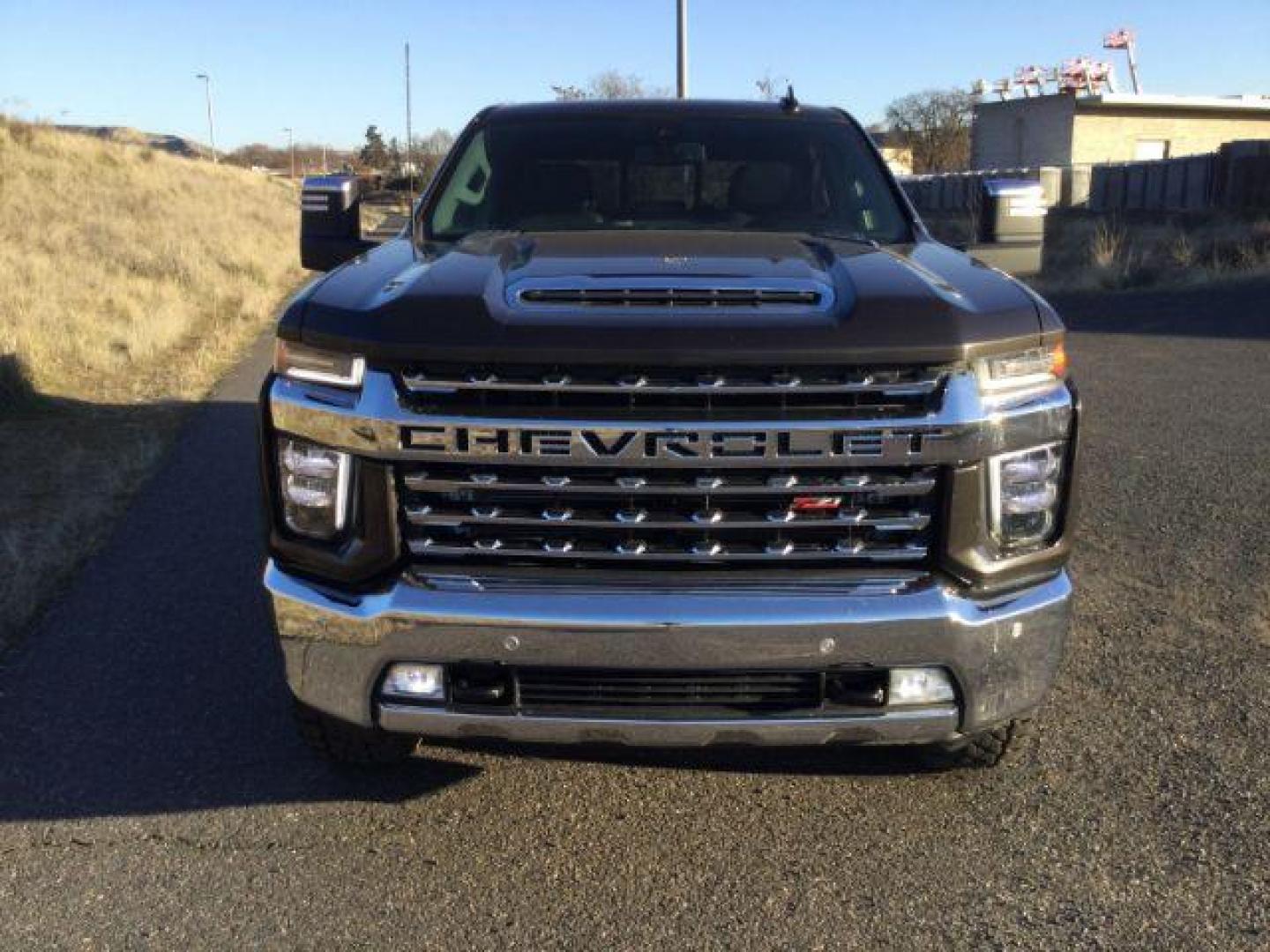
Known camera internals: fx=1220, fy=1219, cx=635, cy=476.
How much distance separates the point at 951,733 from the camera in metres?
2.99

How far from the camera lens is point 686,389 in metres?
2.79

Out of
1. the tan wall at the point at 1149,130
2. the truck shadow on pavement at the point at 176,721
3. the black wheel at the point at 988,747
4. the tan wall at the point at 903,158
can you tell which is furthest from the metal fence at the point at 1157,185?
the black wheel at the point at 988,747

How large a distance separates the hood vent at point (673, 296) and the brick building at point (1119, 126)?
183 ft

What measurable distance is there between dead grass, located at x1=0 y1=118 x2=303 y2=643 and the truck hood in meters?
2.65

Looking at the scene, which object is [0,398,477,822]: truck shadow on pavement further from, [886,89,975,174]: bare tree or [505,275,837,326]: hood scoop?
[886,89,975,174]: bare tree

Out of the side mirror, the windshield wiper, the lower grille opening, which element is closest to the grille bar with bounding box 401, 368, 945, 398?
the lower grille opening

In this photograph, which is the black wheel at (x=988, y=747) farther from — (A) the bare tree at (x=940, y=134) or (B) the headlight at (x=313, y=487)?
(A) the bare tree at (x=940, y=134)

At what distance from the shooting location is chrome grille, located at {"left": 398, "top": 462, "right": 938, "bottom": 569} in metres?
2.87

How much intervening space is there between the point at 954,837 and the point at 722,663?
912 mm

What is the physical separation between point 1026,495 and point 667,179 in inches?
84.2

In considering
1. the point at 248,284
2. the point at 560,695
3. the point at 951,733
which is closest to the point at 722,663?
the point at 560,695

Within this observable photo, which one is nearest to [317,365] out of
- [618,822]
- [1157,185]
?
[618,822]

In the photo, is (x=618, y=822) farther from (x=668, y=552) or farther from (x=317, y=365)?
(x=317, y=365)

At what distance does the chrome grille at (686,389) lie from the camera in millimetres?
2803
